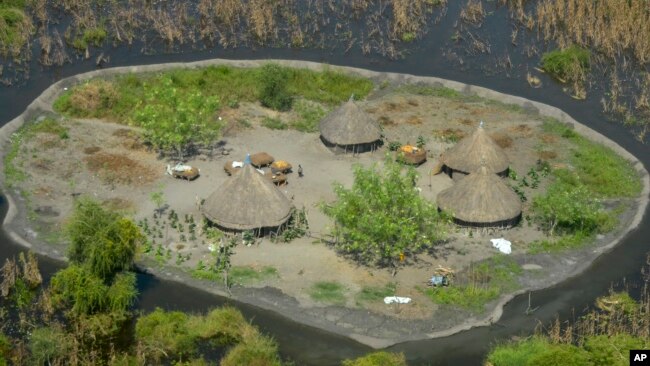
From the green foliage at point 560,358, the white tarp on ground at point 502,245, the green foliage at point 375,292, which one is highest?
the green foliage at point 560,358

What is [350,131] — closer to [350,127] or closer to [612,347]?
[350,127]

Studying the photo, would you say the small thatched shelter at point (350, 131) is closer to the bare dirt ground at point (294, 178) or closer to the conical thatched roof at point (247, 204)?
the bare dirt ground at point (294, 178)

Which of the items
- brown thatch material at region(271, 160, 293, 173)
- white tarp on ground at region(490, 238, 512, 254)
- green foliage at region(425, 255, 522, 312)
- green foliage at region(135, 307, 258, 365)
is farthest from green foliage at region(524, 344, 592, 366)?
brown thatch material at region(271, 160, 293, 173)

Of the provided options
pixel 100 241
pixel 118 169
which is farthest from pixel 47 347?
pixel 118 169

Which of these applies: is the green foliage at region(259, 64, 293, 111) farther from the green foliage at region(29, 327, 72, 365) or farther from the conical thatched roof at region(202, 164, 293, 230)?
the green foliage at region(29, 327, 72, 365)

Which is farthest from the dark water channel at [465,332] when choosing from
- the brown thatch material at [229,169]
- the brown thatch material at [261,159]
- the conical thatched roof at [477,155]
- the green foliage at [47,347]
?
the brown thatch material at [261,159]
